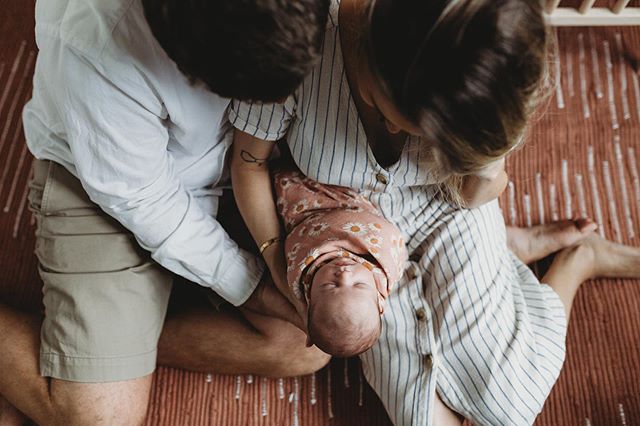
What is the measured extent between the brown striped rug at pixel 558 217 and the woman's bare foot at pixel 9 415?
20cm

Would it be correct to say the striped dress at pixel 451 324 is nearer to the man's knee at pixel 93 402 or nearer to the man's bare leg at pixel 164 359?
the man's bare leg at pixel 164 359

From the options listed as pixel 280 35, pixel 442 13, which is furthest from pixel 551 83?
pixel 280 35

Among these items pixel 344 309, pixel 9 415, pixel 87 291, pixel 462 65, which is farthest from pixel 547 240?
pixel 9 415

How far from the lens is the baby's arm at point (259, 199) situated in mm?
1065

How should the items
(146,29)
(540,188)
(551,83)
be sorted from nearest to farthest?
1. (146,29)
2. (551,83)
3. (540,188)

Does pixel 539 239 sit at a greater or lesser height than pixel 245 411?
greater

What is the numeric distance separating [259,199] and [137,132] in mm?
265

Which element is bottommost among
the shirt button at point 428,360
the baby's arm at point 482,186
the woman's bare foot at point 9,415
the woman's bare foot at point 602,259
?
the woman's bare foot at point 9,415

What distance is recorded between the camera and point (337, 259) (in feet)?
3.35

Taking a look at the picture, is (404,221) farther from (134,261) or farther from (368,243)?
(134,261)

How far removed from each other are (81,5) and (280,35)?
0.31 meters

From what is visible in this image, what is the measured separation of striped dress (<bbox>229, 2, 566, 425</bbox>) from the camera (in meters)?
1.09

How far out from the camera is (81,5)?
0.83 m

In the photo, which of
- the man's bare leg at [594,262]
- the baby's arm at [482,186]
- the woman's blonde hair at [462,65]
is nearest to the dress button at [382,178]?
the baby's arm at [482,186]
